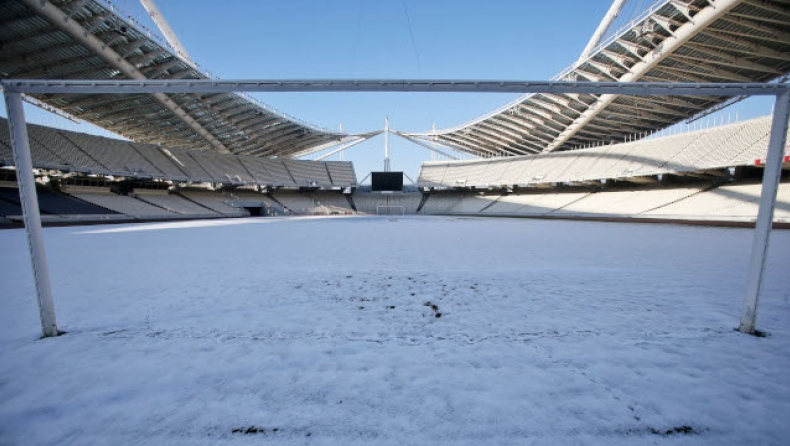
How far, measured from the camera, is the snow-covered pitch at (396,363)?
6.95 ft

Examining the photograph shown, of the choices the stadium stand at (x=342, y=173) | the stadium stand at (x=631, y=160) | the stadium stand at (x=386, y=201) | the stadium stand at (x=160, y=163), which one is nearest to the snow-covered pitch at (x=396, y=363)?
the stadium stand at (x=631, y=160)

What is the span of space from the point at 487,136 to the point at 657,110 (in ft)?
65.5

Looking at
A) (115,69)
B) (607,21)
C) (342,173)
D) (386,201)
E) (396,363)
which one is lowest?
(386,201)

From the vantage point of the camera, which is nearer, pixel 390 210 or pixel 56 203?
pixel 56 203

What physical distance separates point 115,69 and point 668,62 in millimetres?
40873

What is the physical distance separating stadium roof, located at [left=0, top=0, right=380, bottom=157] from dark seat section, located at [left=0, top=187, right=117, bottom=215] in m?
8.50

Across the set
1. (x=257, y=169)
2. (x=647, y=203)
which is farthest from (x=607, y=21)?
(x=257, y=169)

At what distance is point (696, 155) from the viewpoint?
90.1 feet

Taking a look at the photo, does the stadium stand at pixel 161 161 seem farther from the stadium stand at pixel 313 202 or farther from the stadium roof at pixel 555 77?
the stadium stand at pixel 313 202

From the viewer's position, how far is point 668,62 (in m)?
22.0

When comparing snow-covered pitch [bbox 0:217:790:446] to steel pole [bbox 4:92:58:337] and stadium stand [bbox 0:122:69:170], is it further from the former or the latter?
stadium stand [bbox 0:122:69:170]

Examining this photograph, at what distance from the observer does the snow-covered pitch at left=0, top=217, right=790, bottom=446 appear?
212 centimetres

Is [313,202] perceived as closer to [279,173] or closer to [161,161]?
[279,173]

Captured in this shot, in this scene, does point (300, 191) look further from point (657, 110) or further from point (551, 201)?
point (657, 110)
